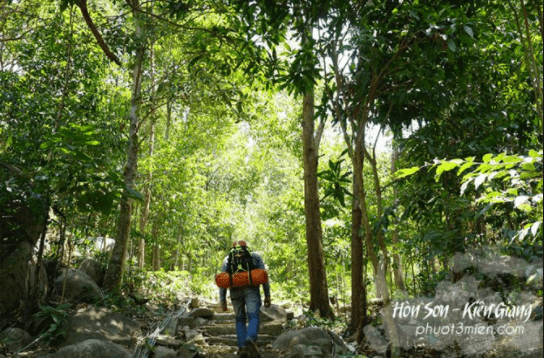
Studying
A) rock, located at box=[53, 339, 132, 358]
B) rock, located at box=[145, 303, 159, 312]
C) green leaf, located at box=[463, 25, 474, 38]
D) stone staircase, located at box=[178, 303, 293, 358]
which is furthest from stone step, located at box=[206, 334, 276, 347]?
green leaf, located at box=[463, 25, 474, 38]

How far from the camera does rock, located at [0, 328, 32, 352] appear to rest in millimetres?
6230

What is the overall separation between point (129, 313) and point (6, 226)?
319 centimetres

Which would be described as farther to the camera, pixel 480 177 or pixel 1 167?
pixel 1 167

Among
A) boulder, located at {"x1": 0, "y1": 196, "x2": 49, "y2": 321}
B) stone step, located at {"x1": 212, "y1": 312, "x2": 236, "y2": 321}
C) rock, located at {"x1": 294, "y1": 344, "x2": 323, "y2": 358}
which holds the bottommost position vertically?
stone step, located at {"x1": 212, "y1": 312, "x2": 236, "y2": 321}

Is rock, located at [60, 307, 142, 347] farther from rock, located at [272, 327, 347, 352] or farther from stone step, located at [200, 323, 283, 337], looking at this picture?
rock, located at [272, 327, 347, 352]

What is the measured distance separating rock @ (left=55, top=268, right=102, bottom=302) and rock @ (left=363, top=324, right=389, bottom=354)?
551 centimetres

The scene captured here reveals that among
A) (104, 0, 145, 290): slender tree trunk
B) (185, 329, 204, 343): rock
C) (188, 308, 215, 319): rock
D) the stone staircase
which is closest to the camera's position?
the stone staircase

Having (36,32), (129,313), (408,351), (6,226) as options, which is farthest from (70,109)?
(408,351)

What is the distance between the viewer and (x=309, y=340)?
263 inches

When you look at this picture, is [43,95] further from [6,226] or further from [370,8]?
[370,8]

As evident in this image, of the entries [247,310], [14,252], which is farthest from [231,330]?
[14,252]

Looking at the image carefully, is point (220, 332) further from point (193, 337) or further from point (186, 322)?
point (193, 337)

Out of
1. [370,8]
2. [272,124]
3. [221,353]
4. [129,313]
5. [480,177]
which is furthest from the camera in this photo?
[272,124]

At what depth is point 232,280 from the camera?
6.76 meters
